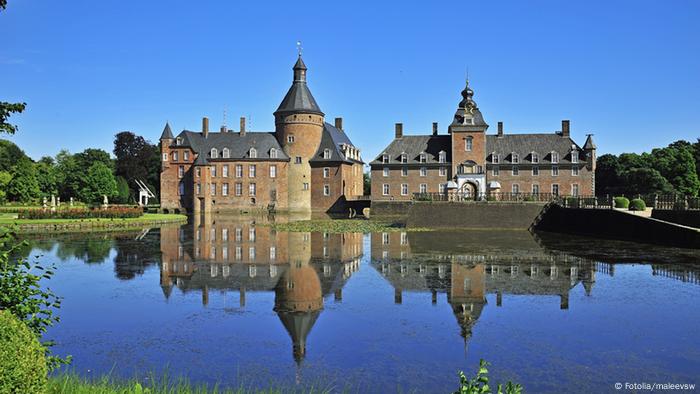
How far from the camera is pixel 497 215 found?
34.0 m

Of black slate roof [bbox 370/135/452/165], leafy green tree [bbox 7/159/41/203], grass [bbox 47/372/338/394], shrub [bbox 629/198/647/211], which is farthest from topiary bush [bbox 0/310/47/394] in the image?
leafy green tree [bbox 7/159/41/203]

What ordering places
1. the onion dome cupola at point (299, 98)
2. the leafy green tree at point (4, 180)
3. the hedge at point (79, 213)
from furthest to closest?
the onion dome cupola at point (299, 98), the leafy green tree at point (4, 180), the hedge at point (79, 213)

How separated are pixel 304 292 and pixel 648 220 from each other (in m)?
17.5

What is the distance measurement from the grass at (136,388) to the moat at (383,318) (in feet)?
0.92

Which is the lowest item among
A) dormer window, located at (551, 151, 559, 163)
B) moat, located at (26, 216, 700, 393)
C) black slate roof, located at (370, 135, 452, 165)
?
moat, located at (26, 216, 700, 393)

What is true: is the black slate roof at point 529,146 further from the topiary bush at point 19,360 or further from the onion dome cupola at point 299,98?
the topiary bush at point 19,360

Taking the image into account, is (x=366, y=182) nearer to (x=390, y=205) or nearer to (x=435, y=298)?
(x=390, y=205)

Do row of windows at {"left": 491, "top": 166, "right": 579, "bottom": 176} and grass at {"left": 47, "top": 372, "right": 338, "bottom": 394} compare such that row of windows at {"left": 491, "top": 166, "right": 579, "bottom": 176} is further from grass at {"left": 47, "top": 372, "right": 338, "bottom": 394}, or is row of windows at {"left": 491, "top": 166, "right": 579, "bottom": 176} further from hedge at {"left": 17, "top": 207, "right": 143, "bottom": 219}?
grass at {"left": 47, "top": 372, "right": 338, "bottom": 394}

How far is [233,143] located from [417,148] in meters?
19.1

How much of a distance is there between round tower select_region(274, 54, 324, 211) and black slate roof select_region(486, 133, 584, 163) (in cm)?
1619

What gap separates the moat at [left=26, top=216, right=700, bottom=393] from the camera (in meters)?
7.43

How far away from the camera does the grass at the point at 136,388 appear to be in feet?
17.3

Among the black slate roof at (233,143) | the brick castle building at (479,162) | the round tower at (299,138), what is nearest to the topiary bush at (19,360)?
the brick castle building at (479,162)

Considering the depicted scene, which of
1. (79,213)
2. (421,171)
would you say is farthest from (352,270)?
(421,171)
